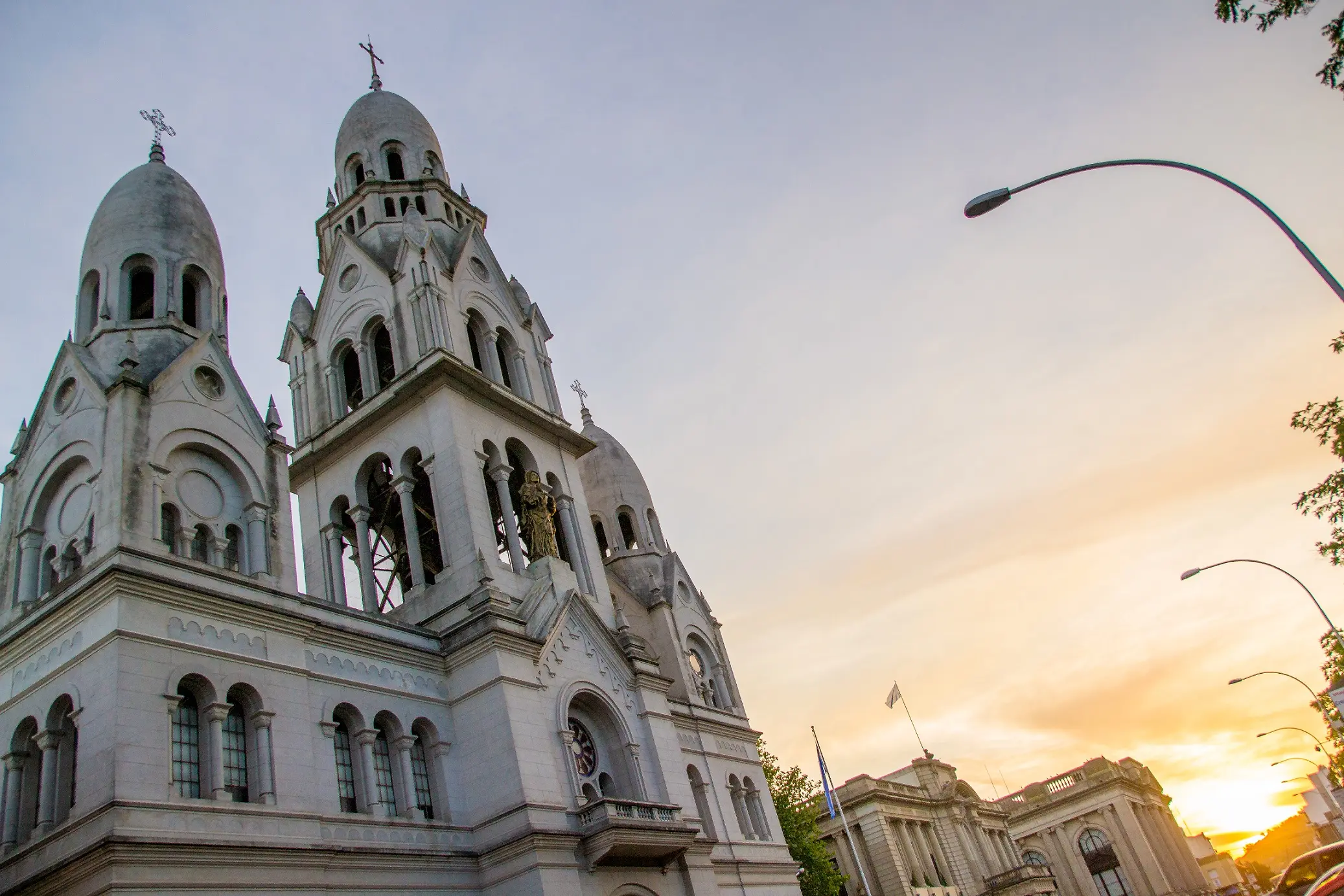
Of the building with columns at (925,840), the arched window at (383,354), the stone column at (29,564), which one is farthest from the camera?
the building with columns at (925,840)

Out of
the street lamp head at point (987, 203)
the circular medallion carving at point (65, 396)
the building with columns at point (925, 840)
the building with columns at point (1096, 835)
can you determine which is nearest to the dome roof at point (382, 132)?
the circular medallion carving at point (65, 396)

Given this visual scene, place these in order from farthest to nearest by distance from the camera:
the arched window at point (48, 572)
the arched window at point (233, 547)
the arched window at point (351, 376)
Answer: the arched window at point (351, 376)
the arched window at point (233, 547)
the arched window at point (48, 572)

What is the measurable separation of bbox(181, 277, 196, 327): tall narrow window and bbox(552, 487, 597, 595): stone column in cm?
1383

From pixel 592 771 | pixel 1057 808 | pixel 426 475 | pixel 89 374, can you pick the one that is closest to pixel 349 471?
pixel 426 475

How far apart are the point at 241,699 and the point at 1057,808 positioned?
303ft

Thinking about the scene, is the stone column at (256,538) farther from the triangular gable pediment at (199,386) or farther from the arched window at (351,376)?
the arched window at (351,376)

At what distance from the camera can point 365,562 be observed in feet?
115

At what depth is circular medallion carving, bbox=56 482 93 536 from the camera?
81.3 feet

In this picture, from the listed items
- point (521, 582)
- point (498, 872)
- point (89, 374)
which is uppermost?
point (89, 374)

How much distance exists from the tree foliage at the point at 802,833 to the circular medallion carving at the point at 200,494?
30569 mm

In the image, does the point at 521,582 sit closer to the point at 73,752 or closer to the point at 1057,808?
the point at 73,752

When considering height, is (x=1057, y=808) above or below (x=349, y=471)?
below

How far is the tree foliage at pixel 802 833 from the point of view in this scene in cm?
5138

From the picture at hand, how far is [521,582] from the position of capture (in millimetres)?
33000
